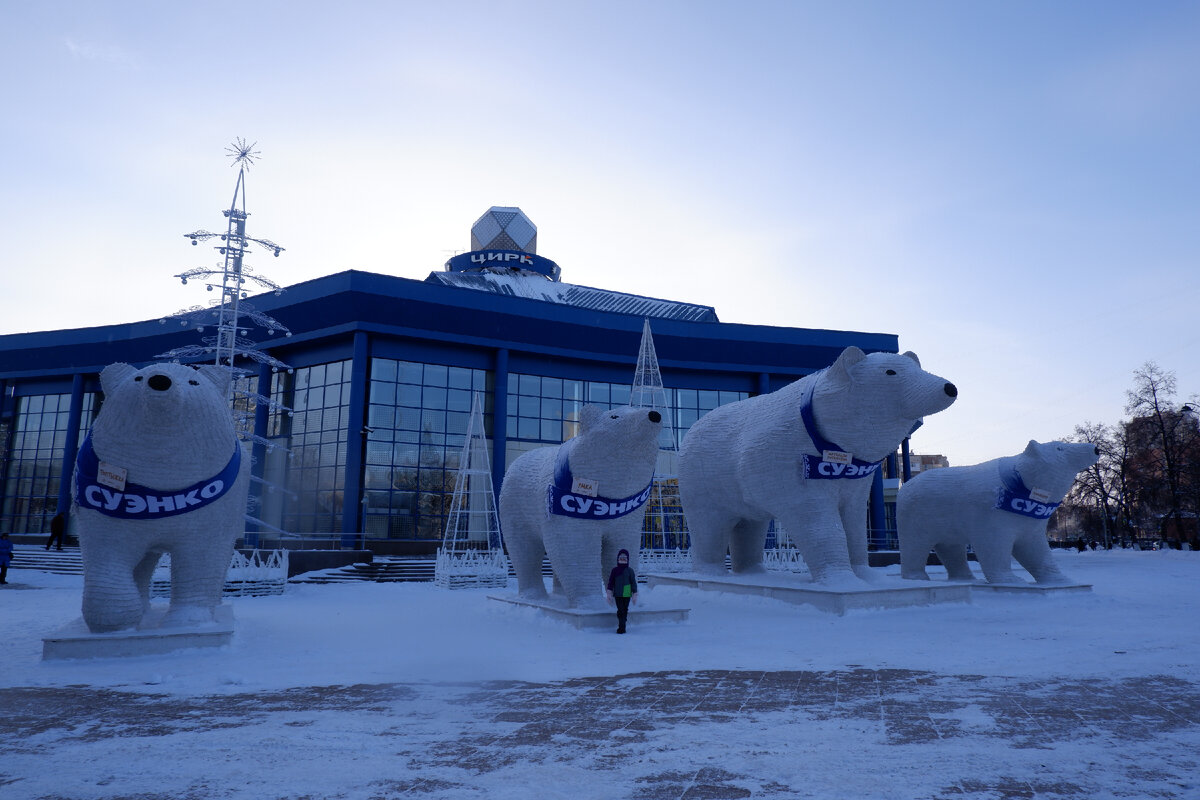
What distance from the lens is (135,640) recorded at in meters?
6.43

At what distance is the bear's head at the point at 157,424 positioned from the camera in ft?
21.2

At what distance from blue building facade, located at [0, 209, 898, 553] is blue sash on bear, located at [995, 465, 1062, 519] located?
16436mm

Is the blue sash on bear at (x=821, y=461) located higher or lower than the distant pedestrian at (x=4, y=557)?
higher

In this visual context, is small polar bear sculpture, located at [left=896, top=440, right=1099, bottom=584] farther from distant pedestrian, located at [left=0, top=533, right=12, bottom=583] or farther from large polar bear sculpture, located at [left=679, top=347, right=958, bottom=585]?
distant pedestrian, located at [left=0, top=533, right=12, bottom=583]

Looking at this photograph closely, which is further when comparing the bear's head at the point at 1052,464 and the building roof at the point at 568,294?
the building roof at the point at 568,294

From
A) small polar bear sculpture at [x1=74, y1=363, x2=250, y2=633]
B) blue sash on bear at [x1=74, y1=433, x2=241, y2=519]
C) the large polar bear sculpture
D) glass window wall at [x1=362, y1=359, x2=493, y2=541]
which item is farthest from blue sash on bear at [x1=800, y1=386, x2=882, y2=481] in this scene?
glass window wall at [x1=362, y1=359, x2=493, y2=541]

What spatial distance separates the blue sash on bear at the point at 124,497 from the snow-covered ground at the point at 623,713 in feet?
4.14

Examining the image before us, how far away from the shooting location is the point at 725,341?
3155cm

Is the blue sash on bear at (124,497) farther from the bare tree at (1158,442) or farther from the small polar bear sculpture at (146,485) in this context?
the bare tree at (1158,442)

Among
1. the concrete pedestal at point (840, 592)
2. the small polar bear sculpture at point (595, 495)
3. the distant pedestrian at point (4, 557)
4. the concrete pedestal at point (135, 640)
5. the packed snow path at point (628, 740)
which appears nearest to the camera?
the packed snow path at point (628, 740)

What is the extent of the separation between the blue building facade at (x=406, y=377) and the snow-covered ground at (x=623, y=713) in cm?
1892

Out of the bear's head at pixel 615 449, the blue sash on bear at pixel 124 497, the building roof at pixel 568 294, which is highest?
the building roof at pixel 568 294

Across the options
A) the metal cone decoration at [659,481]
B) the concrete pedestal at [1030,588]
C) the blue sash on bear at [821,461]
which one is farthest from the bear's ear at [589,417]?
the metal cone decoration at [659,481]

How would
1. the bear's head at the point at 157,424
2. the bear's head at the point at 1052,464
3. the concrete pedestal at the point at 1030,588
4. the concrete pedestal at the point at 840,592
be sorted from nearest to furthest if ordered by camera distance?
the bear's head at the point at 157,424
the concrete pedestal at the point at 840,592
the concrete pedestal at the point at 1030,588
the bear's head at the point at 1052,464
